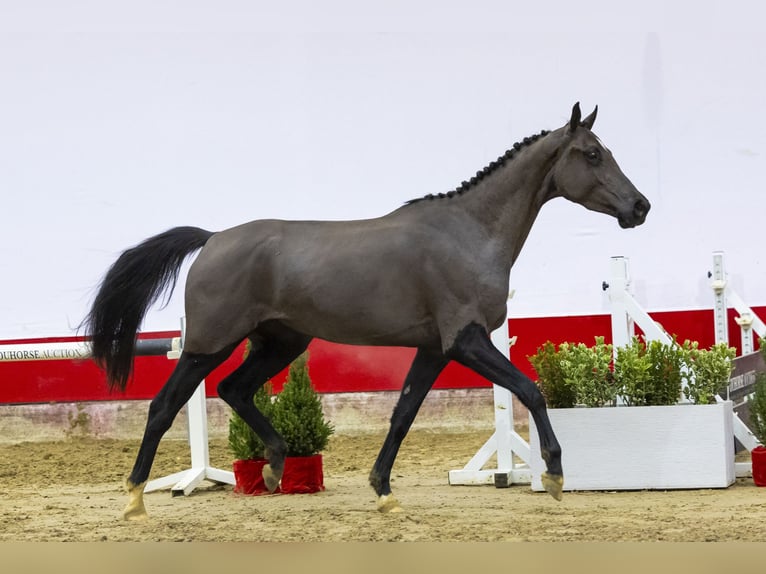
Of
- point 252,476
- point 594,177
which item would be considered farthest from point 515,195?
point 252,476

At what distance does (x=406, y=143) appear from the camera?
8.70m

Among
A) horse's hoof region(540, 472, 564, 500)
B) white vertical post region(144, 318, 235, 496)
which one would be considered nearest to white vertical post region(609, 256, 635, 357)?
horse's hoof region(540, 472, 564, 500)

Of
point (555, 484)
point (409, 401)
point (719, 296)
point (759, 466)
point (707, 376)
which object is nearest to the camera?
point (555, 484)

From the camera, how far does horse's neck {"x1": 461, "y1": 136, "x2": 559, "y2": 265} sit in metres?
5.28

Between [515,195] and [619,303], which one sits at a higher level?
[515,195]

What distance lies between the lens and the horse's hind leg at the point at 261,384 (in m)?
5.72

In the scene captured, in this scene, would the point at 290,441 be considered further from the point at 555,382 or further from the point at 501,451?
the point at 555,382

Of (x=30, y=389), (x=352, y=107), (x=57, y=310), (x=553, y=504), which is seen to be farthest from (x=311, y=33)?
(x=553, y=504)

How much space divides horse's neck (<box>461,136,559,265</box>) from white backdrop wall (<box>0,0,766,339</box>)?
311cm

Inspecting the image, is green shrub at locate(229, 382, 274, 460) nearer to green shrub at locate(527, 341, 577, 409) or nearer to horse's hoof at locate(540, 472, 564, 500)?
green shrub at locate(527, 341, 577, 409)

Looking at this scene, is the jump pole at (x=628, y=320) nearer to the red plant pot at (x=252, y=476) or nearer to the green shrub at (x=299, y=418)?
the green shrub at (x=299, y=418)

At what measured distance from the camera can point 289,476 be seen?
20.2ft

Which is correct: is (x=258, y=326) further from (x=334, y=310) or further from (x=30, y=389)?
(x=30, y=389)

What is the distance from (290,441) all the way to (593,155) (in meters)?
2.36
